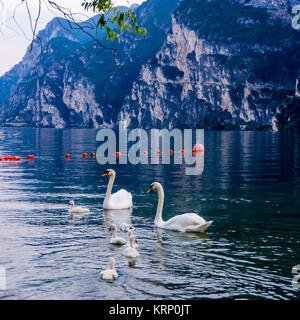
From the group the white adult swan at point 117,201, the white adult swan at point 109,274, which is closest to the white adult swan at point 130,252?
the white adult swan at point 109,274

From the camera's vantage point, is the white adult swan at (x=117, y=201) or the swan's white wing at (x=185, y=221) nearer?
the swan's white wing at (x=185, y=221)

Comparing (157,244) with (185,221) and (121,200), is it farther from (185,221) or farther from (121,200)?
(121,200)

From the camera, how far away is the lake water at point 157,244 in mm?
11977

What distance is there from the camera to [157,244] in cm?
1653

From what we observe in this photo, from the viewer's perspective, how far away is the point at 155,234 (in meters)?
18.1

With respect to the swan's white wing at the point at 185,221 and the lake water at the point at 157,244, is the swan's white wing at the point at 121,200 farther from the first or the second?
the swan's white wing at the point at 185,221

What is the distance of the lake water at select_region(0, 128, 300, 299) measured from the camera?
39.3 ft

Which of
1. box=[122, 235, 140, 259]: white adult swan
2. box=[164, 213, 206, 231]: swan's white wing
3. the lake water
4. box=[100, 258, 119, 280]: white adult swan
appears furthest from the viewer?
box=[164, 213, 206, 231]: swan's white wing

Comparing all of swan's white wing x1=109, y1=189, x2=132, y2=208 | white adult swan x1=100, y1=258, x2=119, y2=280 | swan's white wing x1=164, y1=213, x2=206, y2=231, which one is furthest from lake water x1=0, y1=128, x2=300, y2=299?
swan's white wing x1=109, y1=189, x2=132, y2=208

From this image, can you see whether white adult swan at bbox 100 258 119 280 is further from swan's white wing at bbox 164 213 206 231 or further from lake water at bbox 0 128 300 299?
swan's white wing at bbox 164 213 206 231

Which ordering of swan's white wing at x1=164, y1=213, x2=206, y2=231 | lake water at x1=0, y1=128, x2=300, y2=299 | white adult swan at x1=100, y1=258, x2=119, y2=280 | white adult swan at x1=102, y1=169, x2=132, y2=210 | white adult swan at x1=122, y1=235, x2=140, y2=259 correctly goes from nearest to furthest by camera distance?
lake water at x1=0, y1=128, x2=300, y2=299 → white adult swan at x1=100, y1=258, x2=119, y2=280 → white adult swan at x1=122, y1=235, x2=140, y2=259 → swan's white wing at x1=164, y1=213, x2=206, y2=231 → white adult swan at x1=102, y1=169, x2=132, y2=210

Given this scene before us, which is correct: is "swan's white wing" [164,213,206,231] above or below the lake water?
above
